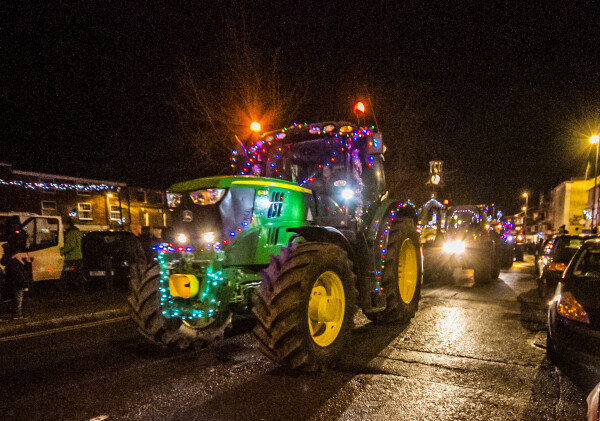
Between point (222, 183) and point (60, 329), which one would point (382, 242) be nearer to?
point (222, 183)

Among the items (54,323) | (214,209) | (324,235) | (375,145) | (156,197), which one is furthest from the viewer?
(156,197)

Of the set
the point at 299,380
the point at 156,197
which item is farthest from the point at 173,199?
the point at 156,197

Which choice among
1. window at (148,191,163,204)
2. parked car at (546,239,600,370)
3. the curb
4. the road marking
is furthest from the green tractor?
window at (148,191,163,204)

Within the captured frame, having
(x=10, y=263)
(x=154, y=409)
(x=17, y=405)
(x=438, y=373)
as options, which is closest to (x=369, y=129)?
(x=438, y=373)

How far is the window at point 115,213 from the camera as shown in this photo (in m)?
28.3

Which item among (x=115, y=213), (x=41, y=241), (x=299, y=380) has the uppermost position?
(x=115, y=213)

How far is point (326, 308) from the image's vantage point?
459 centimetres

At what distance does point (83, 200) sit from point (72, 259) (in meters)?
18.3

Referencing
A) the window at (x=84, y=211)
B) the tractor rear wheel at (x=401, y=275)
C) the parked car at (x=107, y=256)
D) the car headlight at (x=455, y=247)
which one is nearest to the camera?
the tractor rear wheel at (x=401, y=275)

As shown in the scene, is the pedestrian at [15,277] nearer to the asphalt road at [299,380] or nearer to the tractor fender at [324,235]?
the asphalt road at [299,380]

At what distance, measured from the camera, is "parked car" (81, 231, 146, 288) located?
36.2ft

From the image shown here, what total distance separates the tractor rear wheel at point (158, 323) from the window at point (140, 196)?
27.1 m

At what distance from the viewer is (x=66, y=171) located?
25.3 meters

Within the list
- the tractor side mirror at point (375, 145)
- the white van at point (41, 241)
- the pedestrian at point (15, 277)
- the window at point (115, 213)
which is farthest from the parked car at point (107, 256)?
the window at point (115, 213)
